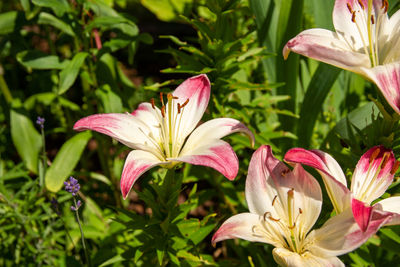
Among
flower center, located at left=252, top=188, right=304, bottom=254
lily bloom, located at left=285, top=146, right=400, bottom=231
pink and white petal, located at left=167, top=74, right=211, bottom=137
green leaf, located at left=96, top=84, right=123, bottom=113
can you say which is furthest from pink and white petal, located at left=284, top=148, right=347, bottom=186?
green leaf, located at left=96, top=84, right=123, bottom=113

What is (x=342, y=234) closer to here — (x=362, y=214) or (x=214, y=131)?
(x=362, y=214)

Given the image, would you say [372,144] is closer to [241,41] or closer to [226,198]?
[241,41]

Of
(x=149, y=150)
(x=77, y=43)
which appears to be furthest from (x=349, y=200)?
(x=77, y=43)

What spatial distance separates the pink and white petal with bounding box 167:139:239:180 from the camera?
91 cm

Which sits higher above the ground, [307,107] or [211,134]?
[211,134]

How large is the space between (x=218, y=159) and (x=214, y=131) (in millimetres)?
138

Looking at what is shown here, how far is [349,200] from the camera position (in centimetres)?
89

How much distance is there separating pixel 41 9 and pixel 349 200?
1.37m

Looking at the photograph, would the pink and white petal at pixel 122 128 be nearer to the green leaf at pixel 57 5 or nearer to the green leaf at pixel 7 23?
the green leaf at pixel 57 5

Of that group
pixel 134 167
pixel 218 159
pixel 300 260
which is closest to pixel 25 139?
pixel 134 167

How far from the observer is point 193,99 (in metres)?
1.14

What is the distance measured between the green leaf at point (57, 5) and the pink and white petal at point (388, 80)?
3.45 feet

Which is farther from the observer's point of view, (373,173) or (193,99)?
(193,99)

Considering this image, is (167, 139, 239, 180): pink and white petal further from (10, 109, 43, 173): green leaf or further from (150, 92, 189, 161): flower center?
(10, 109, 43, 173): green leaf
